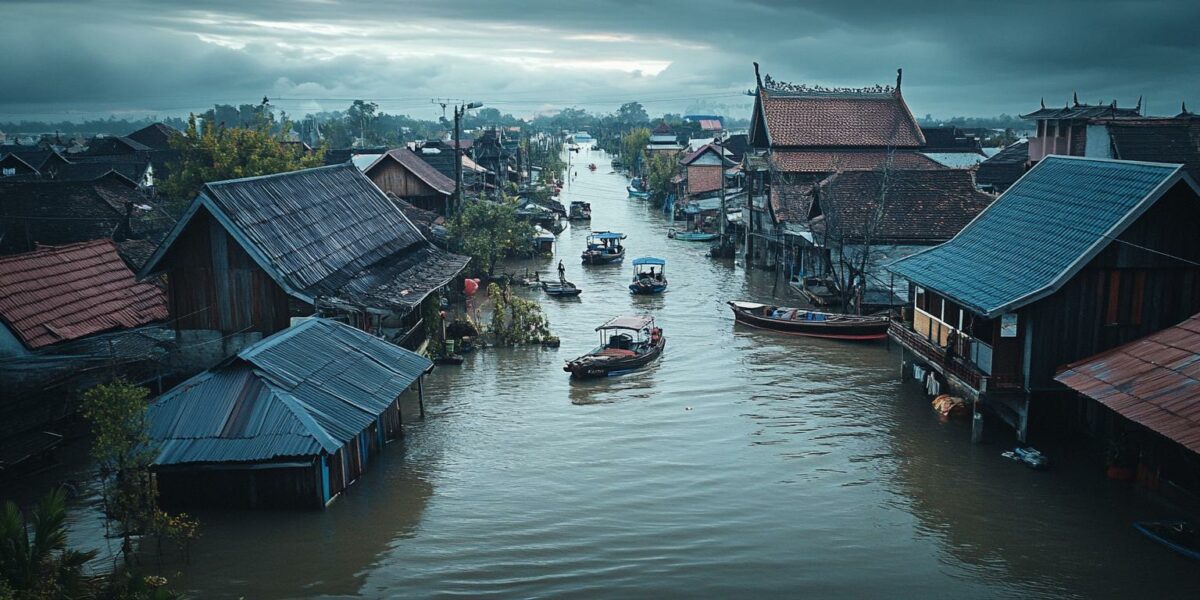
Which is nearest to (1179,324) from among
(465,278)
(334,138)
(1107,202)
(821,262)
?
(1107,202)

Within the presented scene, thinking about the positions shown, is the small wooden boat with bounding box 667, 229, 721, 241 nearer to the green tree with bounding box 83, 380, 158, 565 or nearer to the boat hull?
the boat hull

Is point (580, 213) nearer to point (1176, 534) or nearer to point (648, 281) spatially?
point (648, 281)

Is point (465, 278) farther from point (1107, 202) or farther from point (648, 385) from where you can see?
point (1107, 202)

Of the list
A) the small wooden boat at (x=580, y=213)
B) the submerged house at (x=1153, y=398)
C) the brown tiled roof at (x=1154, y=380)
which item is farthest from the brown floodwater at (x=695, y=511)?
the small wooden boat at (x=580, y=213)

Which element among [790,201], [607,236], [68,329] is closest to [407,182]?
[607,236]

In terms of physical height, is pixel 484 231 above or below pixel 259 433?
above

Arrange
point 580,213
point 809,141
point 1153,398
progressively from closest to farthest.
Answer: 1. point 1153,398
2. point 809,141
3. point 580,213

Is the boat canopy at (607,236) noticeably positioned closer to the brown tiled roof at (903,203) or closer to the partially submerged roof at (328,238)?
the brown tiled roof at (903,203)

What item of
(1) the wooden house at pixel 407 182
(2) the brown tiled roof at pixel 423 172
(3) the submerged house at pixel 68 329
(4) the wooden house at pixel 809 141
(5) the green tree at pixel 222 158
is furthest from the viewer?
(4) the wooden house at pixel 809 141
